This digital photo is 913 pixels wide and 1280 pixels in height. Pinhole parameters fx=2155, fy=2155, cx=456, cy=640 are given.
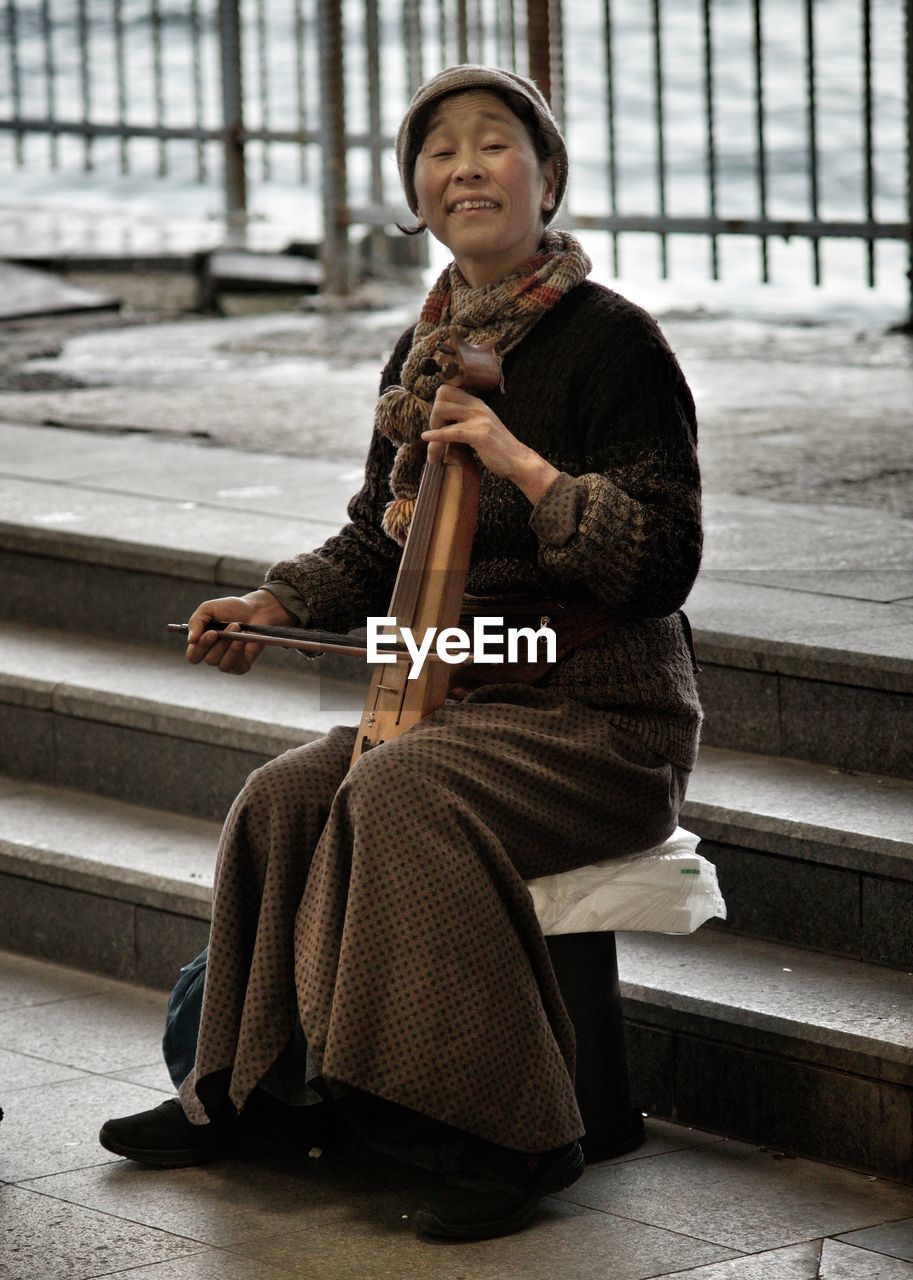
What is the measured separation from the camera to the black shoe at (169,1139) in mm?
3498

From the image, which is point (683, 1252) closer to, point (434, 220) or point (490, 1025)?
point (490, 1025)

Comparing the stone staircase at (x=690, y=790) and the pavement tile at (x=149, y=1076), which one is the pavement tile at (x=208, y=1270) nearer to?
the pavement tile at (x=149, y=1076)

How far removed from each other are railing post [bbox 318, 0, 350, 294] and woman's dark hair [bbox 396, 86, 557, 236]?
620 cm

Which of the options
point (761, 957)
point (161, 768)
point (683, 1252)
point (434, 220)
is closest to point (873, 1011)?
point (761, 957)

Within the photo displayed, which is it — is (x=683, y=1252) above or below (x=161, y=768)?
below

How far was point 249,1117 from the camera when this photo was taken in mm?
3533

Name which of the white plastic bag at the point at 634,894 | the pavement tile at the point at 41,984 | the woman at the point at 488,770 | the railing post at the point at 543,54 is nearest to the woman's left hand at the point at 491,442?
the woman at the point at 488,770

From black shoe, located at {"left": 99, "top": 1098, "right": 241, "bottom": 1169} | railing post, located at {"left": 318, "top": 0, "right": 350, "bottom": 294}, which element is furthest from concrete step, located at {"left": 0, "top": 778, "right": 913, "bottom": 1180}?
railing post, located at {"left": 318, "top": 0, "right": 350, "bottom": 294}

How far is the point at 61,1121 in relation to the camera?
3723 mm

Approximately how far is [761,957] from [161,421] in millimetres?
3747

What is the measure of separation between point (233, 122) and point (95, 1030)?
7.51m

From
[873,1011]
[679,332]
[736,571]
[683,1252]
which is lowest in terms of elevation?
[683,1252]

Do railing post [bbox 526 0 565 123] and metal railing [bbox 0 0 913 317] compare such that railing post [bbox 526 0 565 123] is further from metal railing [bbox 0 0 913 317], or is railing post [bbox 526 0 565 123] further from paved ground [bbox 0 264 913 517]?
paved ground [bbox 0 264 913 517]

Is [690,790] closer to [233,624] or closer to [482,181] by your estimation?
[233,624]
